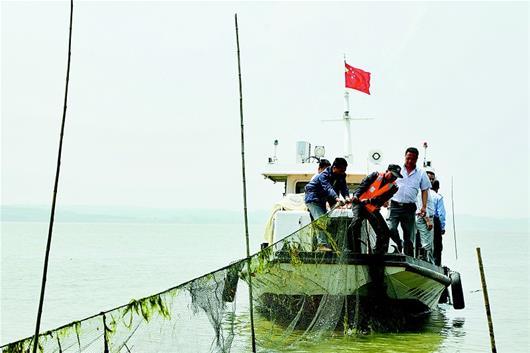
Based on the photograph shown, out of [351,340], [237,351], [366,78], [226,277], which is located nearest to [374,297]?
[351,340]

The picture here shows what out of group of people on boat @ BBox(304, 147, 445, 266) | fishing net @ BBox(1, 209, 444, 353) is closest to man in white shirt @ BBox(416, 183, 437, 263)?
group of people on boat @ BBox(304, 147, 445, 266)

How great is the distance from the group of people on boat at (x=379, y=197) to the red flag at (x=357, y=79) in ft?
16.7

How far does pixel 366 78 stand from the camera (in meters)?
15.4

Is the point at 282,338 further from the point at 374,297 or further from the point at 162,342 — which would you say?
the point at 162,342

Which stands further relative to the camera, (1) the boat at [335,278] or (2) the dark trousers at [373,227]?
(2) the dark trousers at [373,227]

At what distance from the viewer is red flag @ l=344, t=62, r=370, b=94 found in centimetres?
1523

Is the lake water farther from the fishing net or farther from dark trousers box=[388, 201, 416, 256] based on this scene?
dark trousers box=[388, 201, 416, 256]

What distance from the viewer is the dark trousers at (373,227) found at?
949 cm

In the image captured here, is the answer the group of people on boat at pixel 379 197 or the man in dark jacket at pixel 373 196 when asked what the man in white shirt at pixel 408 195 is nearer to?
the group of people on boat at pixel 379 197

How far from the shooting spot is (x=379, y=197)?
951 cm

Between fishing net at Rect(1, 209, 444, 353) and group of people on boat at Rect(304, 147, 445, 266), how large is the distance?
18 centimetres

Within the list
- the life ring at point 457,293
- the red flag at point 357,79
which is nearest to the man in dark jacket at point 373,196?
the life ring at point 457,293

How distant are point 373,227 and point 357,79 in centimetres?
633

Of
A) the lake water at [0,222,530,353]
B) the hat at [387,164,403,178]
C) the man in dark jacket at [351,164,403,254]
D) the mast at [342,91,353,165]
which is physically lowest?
the lake water at [0,222,530,353]
